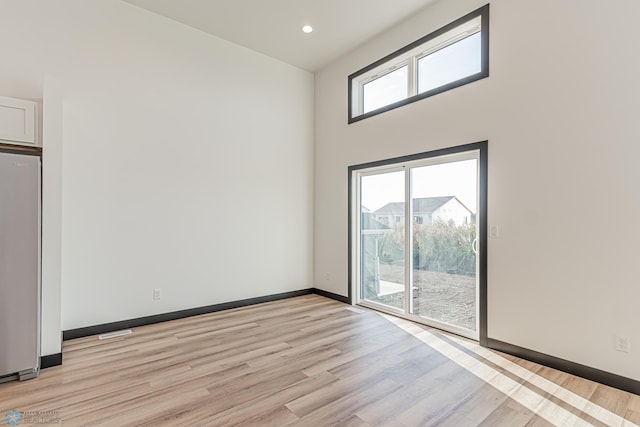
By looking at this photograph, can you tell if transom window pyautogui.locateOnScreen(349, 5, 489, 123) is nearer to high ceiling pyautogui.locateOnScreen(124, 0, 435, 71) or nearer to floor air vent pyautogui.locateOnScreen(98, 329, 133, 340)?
high ceiling pyautogui.locateOnScreen(124, 0, 435, 71)

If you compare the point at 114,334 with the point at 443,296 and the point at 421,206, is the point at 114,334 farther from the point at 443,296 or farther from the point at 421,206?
the point at 421,206

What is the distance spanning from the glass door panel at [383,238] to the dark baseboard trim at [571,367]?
1346mm

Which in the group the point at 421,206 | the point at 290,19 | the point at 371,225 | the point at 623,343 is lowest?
the point at 623,343

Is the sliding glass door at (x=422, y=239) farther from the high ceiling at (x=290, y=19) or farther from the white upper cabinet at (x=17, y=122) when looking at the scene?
→ the white upper cabinet at (x=17, y=122)

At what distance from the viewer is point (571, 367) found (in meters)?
2.71

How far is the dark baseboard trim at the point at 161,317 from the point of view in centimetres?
349

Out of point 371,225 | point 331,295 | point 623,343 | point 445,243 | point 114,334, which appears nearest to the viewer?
point 623,343

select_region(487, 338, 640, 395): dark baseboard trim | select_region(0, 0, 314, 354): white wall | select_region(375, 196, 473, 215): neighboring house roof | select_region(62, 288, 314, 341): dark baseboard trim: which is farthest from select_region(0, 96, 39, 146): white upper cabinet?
select_region(487, 338, 640, 395): dark baseboard trim

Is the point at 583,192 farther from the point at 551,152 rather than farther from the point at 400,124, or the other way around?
the point at 400,124

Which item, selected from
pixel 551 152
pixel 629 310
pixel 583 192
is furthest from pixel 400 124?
pixel 629 310

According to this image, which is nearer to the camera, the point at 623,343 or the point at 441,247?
the point at 623,343

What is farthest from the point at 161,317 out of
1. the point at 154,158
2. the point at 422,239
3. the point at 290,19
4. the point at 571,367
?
the point at 571,367

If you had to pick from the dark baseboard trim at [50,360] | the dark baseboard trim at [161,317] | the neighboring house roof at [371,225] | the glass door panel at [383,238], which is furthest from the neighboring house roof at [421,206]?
the dark baseboard trim at [50,360]

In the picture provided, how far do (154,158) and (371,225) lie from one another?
122 inches
